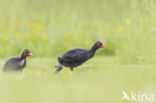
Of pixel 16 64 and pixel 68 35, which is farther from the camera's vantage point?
pixel 68 35

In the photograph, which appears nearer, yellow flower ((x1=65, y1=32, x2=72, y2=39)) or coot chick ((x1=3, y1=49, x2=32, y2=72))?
coot chick ((x1=3, y1=49, x2=32, y2=72))

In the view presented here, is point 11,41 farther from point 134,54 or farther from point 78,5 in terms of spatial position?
point 134,54

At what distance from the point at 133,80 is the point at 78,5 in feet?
17.3

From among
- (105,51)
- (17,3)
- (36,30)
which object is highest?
(17,3)

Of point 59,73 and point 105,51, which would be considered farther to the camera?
point 105,51

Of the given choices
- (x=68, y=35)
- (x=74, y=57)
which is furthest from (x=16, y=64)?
(x=68, y=35)

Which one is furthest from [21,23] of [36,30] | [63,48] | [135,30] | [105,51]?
[135,30]

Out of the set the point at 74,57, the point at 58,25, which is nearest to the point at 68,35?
the point at 58,25

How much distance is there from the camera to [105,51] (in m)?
11.0

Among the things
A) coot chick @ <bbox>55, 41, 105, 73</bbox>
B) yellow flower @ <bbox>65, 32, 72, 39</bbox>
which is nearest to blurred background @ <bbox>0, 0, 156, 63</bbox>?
yellow flower @ <bbox>65, 32, 72, 39</bbox>

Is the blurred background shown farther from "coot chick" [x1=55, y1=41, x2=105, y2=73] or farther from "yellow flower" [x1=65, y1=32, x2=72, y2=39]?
"coot chick" [x1=55, y1=41, x2=105, y2=73]

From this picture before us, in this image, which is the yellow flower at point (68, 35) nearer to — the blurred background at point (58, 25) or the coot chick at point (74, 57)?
the blurred background at point (58, 25)

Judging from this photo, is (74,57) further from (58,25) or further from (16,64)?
(58,25)

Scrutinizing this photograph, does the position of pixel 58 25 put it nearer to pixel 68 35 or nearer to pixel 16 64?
pixel 68 35
